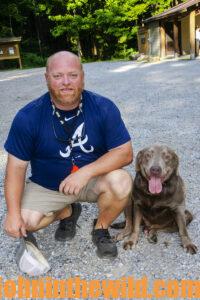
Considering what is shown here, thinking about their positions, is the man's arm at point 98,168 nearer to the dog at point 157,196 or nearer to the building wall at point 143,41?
the dog at point 157,196

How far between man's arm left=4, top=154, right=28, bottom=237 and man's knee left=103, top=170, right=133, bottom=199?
0.69 metres

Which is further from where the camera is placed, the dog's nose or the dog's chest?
the dog's chest

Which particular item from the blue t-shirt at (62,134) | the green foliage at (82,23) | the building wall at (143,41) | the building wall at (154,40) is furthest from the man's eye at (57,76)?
the green foliage at (82,23)

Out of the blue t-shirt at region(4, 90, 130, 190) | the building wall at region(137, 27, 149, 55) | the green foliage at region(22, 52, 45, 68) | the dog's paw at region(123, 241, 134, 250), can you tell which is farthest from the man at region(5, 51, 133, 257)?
the green foliage at region(22, 52, 45, 68)

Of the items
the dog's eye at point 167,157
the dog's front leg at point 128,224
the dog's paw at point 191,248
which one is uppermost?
the dog's eye at point 167,157

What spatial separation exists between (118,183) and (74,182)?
37 centimetres

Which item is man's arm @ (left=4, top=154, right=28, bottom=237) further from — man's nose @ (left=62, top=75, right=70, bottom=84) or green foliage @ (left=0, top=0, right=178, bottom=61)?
green foliage @ (left=0, top=0, right=178, bottom=61)

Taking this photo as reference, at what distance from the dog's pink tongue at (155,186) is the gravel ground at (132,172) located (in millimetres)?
543

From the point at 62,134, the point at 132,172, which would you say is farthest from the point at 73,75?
the point at 132,172

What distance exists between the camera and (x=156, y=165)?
3191 millimetres

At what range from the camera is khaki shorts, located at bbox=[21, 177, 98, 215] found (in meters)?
3.25

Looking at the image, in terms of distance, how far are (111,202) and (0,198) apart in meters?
1.93

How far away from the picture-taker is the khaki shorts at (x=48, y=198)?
10.7 ft

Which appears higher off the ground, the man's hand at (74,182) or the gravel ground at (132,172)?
the man's hand at (74,182)
